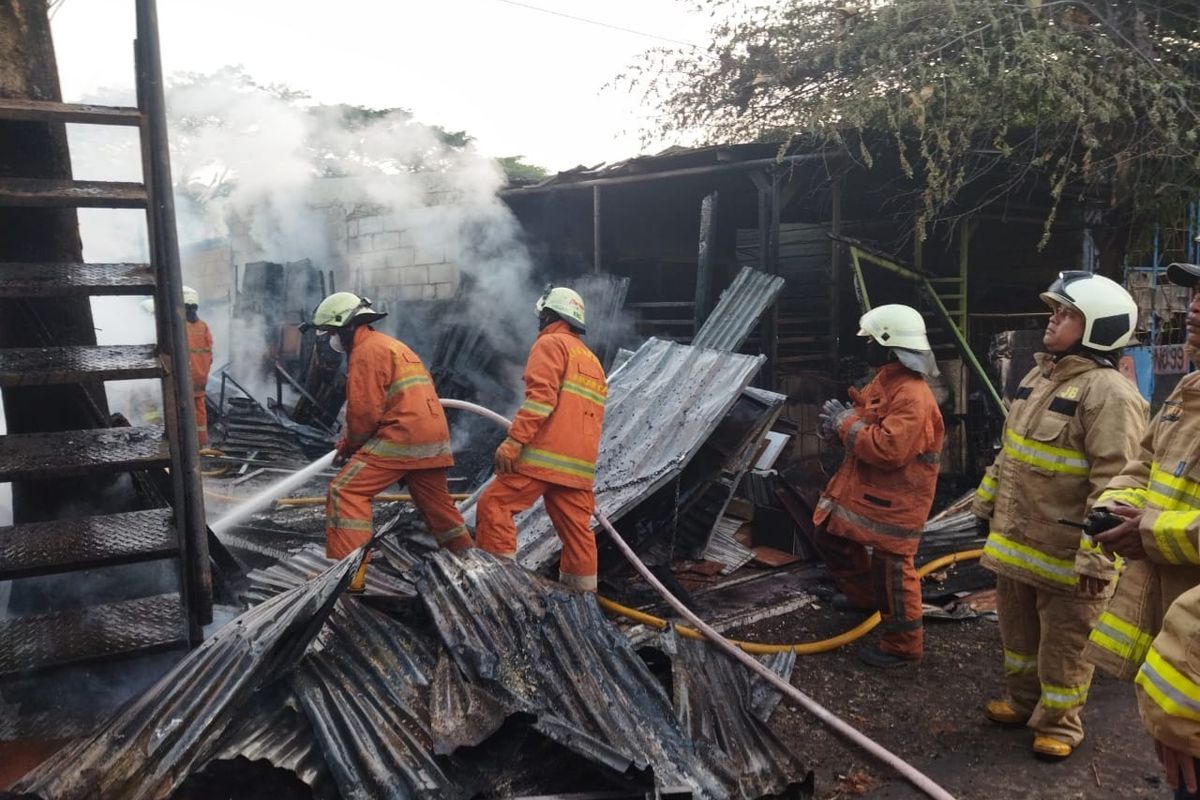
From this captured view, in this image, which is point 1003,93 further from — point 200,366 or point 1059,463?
point 200,366

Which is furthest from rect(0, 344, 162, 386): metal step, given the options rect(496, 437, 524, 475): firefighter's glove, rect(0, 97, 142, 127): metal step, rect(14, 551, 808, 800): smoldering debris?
rect(496, 437, 524, 475): firefighter's glove

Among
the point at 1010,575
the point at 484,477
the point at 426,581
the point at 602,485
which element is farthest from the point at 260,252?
the point at 1010,575

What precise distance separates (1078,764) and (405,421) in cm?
359

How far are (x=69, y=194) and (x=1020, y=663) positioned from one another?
4.14 metres

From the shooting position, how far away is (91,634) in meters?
2.84

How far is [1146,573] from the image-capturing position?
7.09ft

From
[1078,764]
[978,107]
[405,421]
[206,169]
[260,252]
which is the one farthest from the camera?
[206,169]

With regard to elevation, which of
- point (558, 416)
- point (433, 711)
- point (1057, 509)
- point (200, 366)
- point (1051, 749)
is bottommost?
point (1051, 749)

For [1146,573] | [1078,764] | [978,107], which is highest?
[978,107]

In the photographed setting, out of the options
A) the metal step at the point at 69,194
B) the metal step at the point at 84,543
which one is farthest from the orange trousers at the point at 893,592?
the metal step at the point at 69,194

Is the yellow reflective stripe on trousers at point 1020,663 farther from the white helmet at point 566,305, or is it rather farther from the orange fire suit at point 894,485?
the white helmet at point 566,305

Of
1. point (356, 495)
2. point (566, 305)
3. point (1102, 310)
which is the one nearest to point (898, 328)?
point (1102, 310)

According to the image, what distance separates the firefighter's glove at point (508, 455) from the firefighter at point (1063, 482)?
2381mm

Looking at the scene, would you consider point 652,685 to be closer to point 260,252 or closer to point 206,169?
point 260,252
